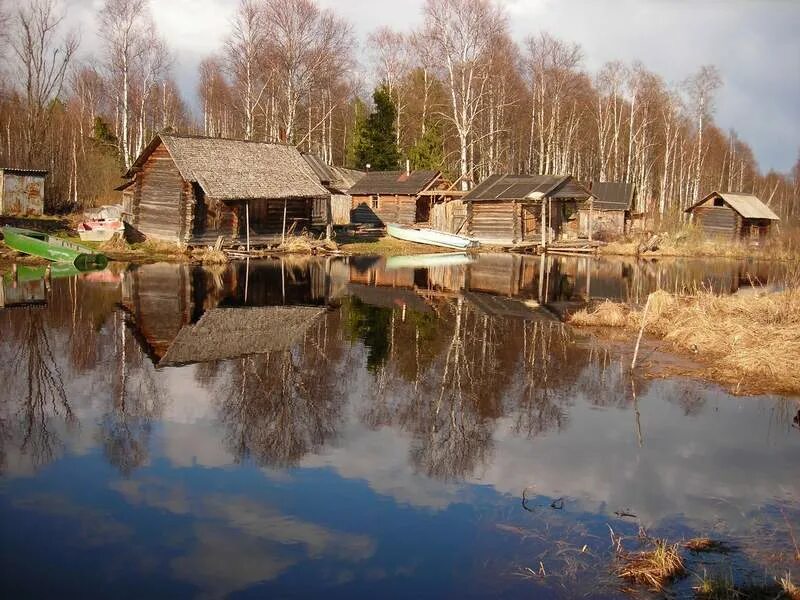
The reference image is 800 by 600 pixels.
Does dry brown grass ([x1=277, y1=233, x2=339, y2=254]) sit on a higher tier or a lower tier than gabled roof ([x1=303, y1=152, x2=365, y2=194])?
lower

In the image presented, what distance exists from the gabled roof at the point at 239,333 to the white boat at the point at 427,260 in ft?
46.0

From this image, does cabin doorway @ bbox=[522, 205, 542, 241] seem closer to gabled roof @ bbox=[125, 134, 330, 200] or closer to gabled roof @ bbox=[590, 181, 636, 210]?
gabled roof @ bbox=[590, 181, 636, 210]

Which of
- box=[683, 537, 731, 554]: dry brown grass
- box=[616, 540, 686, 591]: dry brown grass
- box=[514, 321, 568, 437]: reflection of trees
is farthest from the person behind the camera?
box=[514, 321, 568, 437]: reflection of trees

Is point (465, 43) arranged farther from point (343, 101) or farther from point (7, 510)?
point (7, 510)

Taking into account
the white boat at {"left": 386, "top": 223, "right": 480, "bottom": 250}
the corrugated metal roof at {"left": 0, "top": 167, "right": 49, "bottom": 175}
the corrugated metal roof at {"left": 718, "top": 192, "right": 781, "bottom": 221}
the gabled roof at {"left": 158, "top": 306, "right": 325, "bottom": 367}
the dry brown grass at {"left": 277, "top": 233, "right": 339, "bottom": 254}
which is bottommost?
the gabled roof at {"left": 158, "top": 306, "right": 325, "bottom": 367}

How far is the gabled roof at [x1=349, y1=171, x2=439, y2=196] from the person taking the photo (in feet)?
168

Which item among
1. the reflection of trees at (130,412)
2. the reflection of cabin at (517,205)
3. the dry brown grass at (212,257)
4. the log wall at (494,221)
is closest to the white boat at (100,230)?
the dry brown grass at (212,257)

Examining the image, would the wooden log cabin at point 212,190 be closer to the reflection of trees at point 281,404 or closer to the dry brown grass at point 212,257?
the dry brown grass at point 212,257

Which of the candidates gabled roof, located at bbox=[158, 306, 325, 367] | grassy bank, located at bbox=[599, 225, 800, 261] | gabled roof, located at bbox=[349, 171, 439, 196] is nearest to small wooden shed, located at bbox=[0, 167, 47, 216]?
gabled roof, located at bbox=[349, 171, 439, 196]

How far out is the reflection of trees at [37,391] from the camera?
10.1 meters

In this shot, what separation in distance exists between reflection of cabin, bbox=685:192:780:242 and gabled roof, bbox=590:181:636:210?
5.13m

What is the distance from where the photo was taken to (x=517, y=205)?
4647cm

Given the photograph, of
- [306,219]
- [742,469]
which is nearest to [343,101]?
[306,219]

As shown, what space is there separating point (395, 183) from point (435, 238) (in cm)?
799
